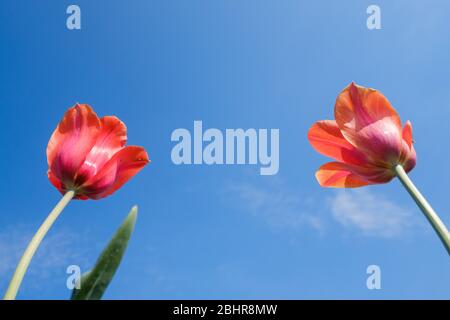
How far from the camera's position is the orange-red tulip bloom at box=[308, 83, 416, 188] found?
3.44 ft

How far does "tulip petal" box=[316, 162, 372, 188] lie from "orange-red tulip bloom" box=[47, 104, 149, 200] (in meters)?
0.40

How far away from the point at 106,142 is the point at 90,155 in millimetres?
43

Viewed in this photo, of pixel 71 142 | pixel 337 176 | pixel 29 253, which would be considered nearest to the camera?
pixel 29 253

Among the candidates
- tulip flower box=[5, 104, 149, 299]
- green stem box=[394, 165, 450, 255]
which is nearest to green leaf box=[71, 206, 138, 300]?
tulip flower box=[5, 104, 149, 299]

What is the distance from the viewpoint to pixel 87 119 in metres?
1.04

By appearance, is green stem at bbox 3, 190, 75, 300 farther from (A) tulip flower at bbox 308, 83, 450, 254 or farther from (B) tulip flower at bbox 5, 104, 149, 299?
(A) tulip flower at bbox 308, 83, 450, 254

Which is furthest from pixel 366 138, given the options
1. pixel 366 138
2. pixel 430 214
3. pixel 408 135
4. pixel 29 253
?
pixel 29 253

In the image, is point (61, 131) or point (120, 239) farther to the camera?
point (61, 131)

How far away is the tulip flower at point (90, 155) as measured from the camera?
1009 millimetres

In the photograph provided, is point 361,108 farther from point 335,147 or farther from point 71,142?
point 71,142

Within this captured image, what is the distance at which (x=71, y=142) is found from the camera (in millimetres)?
1025
